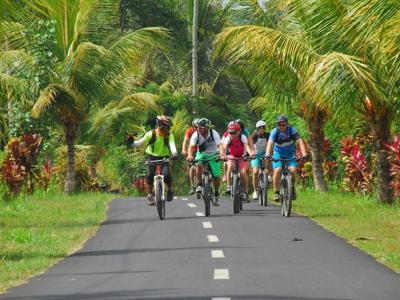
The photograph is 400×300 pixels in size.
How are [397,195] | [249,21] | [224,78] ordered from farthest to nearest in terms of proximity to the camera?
[224,78], [249,21], [397,195]

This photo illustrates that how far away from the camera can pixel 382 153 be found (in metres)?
23.4

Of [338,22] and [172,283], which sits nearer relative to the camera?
[172,283]

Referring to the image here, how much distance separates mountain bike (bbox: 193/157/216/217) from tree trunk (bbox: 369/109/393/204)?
405 cm

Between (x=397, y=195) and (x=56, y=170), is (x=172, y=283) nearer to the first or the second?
(x=397, y=195)

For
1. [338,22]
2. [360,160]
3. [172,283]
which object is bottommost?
[172,283]

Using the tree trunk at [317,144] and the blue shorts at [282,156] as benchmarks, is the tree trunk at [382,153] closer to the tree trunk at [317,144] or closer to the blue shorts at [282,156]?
the blue shorts at [282,156]

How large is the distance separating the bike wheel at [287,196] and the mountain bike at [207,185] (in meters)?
1.31

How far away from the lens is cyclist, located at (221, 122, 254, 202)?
21.4 m

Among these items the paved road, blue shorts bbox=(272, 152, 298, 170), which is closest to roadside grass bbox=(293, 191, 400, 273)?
the paved road

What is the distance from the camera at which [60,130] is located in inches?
1485

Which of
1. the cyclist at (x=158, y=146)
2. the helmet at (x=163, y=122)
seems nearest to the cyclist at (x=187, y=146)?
the cyclist at (x=158, y=146)

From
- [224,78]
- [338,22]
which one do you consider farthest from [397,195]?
[224,78]

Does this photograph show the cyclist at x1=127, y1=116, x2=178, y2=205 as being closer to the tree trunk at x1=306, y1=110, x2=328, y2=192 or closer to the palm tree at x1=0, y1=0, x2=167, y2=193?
the tree trunk at x1=306, y1=110, x2=328, y2=192

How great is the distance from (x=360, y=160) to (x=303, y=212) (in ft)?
19.0
